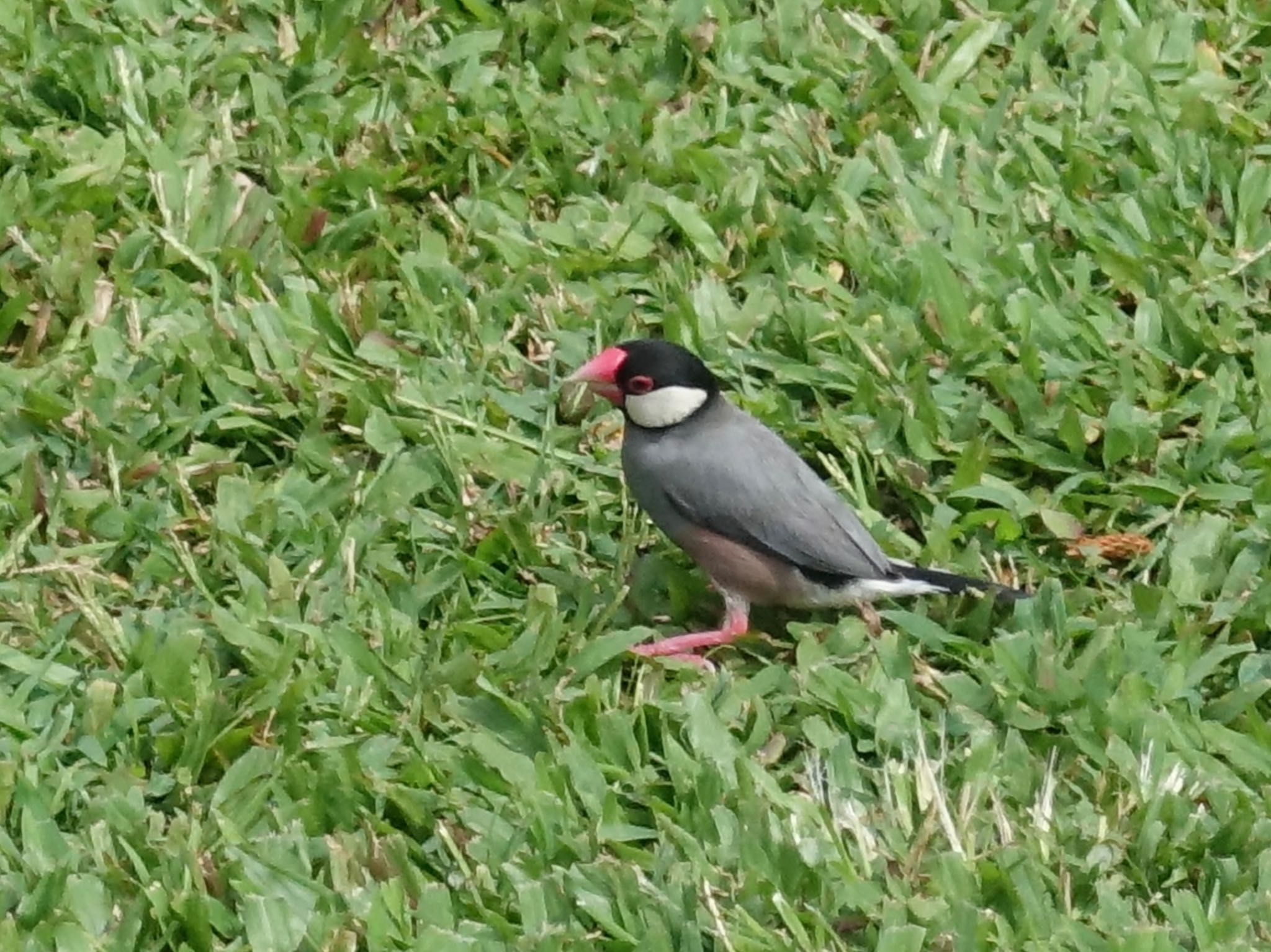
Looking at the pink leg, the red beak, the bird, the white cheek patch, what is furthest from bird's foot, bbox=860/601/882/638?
the red beak

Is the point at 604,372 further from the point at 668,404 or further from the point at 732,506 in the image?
the point at 732,506

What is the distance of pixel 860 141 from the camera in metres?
5.37

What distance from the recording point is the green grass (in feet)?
11.3

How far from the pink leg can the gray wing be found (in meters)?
0.15

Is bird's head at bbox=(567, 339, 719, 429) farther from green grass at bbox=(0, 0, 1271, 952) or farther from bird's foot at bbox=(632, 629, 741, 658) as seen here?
bird's foot at bbox=(632, 629, 741, 658)

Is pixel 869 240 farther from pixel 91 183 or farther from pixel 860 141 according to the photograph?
pixel 91 183

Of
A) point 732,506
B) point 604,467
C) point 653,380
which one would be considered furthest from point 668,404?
point 604,467

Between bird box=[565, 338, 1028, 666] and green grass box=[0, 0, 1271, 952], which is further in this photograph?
bird box=[565, 338, 1028, 666]

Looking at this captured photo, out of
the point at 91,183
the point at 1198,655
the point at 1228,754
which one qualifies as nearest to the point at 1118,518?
the point at 1198,655

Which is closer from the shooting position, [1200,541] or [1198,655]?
[1198,655]

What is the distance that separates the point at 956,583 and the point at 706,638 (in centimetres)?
50

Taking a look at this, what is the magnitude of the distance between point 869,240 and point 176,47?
197 centimetres

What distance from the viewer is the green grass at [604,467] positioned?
344cm

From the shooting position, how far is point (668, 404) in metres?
4.20
